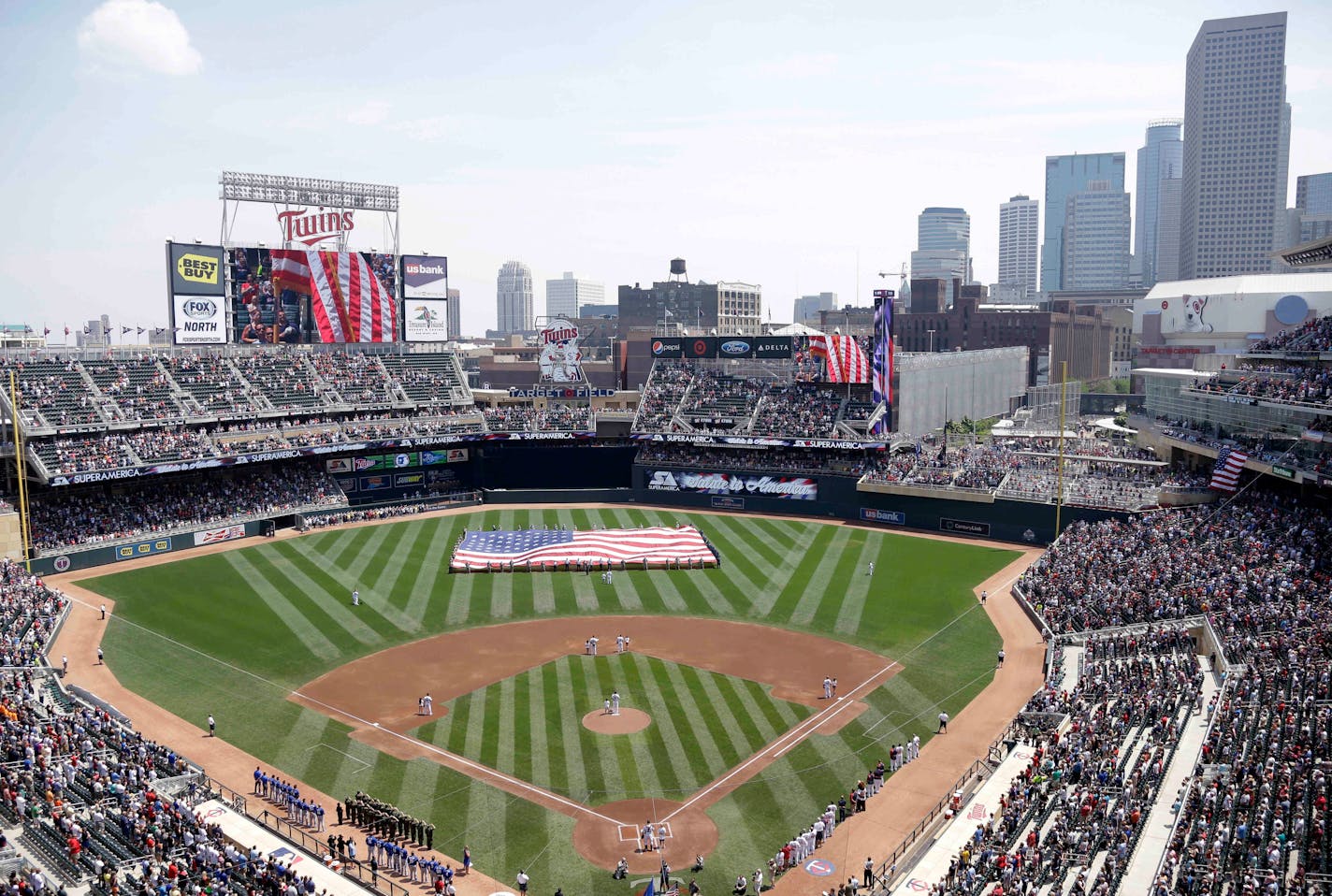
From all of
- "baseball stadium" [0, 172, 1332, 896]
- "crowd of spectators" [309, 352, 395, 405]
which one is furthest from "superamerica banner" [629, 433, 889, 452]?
"crowd of spectators" [309, 352, 395, 405]

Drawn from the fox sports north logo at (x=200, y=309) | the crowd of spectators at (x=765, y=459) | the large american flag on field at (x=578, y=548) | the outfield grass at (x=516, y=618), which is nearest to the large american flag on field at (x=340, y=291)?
the fox sports north logo at (x=200, y=309)

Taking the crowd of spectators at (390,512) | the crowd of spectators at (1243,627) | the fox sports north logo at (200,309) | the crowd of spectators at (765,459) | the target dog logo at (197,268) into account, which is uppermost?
the target dog logo at (197,268)

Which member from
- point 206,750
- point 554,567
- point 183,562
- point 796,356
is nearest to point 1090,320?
point 796,356

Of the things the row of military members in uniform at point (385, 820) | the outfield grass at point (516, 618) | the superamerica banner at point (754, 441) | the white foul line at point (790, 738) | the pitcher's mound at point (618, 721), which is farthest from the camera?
the superamerica banner at point (754, 441)

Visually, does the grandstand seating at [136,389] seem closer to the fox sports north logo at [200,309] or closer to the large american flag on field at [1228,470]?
the fox sports north logo at [200,309]

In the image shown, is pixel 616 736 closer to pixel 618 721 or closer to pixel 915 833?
pixel 618 721

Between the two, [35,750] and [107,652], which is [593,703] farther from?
[107,652]
